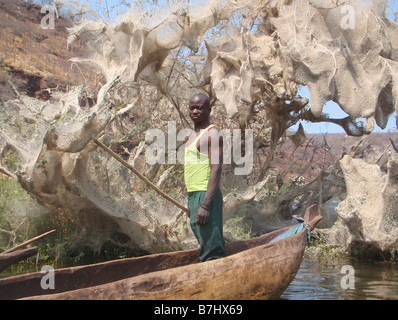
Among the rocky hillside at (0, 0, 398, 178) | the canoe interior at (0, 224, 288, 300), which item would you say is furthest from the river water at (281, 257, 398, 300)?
the rocky hillside at (0, 0, 398, 178)

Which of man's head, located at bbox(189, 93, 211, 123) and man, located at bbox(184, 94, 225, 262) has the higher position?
man's head, located at bbox(189, 93, 211, 123)

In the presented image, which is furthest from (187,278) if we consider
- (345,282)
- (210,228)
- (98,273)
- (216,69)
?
(216,69)

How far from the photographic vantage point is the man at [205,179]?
12.1 ft

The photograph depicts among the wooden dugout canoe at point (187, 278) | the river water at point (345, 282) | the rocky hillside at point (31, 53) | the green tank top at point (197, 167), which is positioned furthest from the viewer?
the rocky hillside at point (31, 53)

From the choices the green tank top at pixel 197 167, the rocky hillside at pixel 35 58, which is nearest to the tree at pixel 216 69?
the green tank top at pixel 197 167

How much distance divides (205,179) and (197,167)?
0.12 m

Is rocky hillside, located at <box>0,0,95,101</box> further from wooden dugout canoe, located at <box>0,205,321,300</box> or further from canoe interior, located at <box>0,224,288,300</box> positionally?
wooden dugout canoe, located at <box>0,205,321,300</box>

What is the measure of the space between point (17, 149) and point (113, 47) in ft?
6.94

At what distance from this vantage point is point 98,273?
4227 millimetres

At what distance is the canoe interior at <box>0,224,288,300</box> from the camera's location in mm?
3738

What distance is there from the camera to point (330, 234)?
Result: 705 cm

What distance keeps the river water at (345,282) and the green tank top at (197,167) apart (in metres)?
1.50

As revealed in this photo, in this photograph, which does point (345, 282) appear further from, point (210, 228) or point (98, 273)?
point (98, 273)

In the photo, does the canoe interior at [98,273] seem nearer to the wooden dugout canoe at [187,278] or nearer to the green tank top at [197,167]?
the wooden dugout canoe at [187,278]
